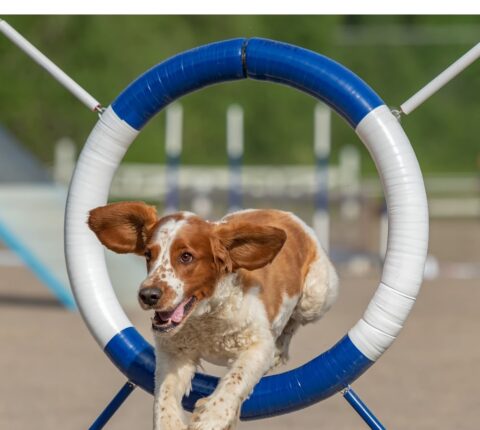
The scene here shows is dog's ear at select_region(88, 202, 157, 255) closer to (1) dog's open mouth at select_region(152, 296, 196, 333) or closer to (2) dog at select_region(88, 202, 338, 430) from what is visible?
(2) dog at select_region(88, 202, 338, 430)

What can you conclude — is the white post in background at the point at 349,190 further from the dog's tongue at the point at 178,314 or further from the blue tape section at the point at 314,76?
the dog's tongue at the point at 178,314

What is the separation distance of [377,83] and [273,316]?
2150 centimetres

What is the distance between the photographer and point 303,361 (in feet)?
29.4

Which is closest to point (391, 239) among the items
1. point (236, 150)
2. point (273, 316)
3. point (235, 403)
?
point (273, 316)

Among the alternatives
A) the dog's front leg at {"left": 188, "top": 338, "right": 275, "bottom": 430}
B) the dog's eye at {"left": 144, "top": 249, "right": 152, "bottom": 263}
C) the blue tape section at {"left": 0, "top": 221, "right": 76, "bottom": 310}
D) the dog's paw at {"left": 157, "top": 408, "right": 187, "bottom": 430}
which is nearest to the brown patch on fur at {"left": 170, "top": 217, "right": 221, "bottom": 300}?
the dog's eye at {"left": 144, "top": 249, "right": 152, "bottom": 263}

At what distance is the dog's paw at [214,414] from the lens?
190 inches

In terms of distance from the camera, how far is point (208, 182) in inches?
906

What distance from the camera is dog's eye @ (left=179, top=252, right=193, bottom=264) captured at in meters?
4.81

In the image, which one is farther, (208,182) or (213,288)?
(208,182)

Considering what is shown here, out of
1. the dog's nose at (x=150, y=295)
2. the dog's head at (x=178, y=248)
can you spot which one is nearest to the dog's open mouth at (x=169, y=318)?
the dog's head at (x=178, y=248)

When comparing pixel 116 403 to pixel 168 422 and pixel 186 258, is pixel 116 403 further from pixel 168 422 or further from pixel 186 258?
pixel 186 258

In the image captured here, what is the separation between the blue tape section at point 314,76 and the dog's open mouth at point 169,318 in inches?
46.2

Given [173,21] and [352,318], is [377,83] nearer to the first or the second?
[173,21]

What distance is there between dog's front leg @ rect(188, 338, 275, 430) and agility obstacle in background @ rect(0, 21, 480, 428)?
0.41ft
